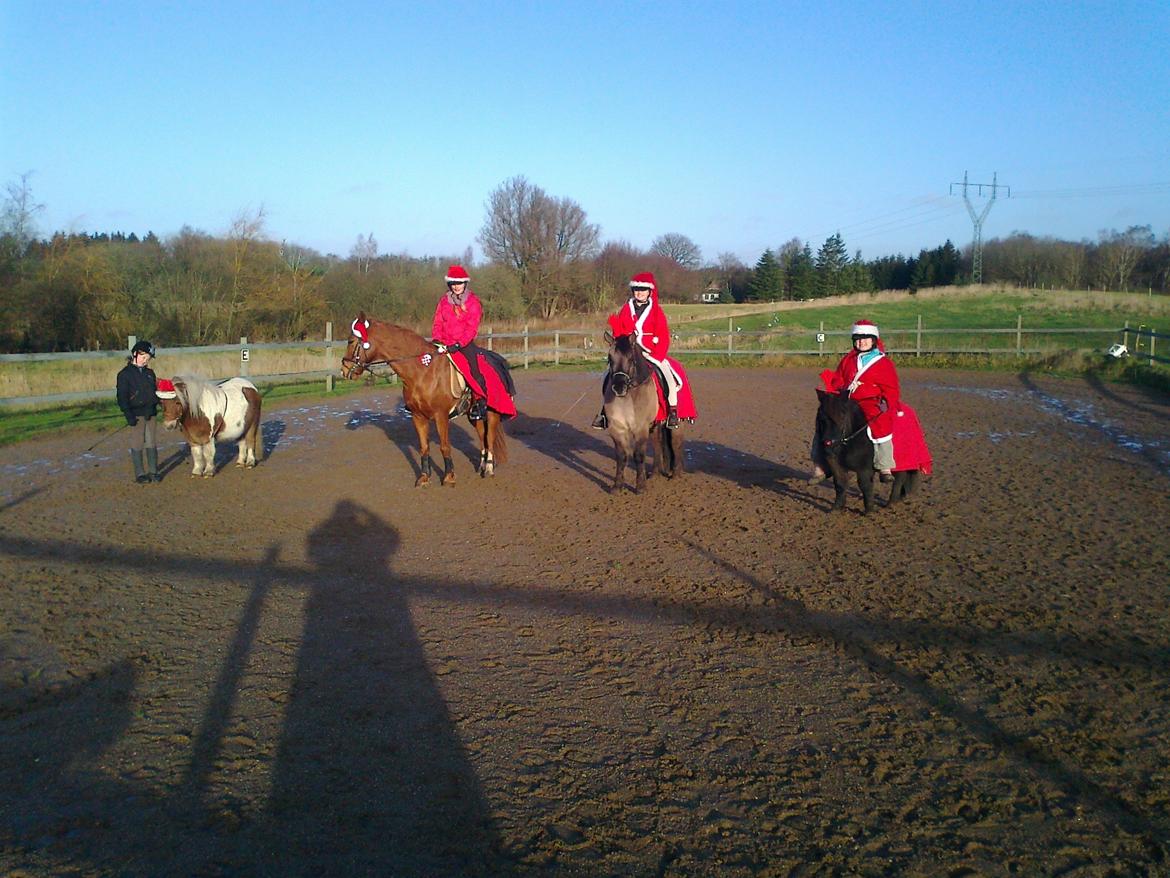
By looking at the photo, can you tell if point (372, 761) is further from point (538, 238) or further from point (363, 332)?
point (538, 238)

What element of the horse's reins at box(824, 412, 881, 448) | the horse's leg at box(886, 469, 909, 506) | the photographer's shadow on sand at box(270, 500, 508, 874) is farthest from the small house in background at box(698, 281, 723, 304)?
the photographer's shadow on sand at box(270, 500, 508, 874)

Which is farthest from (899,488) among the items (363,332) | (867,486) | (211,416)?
(211,416)

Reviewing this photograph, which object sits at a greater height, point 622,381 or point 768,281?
point 768,281

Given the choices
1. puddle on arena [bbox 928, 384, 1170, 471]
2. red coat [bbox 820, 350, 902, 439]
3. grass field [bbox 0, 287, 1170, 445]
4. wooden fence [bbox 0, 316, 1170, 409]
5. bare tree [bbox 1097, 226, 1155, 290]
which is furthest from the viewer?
bare tree [bbox 1097, 226, 1155, 290]

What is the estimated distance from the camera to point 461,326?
1050 centimetres

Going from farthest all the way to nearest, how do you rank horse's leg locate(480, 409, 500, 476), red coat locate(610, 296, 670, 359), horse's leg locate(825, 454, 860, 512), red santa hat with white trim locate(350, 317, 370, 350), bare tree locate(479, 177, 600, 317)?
bare tree locate(479, 177, 600, 317) → horse's leg locate(480, 409, 500, 476) → red santa hat with white trim locate(350, 317, 370, 350) → red coat locate(610, 296, 670, 359) → horse's leg locate(825, 454, 860, 512)

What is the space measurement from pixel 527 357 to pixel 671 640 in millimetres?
23402

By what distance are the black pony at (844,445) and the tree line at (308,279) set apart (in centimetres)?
2139

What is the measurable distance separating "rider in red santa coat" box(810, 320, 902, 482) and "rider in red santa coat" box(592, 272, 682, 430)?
1.99 m

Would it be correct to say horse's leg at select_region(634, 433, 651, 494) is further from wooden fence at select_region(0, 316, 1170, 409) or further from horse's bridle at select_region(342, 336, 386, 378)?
wooden fence at select_region(0, 316, 1170, 409)

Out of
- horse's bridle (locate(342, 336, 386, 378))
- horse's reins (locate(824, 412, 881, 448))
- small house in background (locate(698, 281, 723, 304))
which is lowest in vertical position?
horse's reins (locate(824, 412, 881, 448))

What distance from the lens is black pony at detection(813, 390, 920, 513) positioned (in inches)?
324

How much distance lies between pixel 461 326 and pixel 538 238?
38.3m

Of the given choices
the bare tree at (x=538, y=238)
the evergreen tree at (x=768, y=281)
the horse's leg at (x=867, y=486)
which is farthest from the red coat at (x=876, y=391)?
the evergreen tree at (x=768, y=281)
